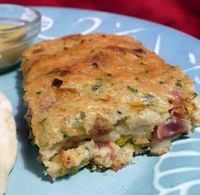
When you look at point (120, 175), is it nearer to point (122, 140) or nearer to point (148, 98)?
point (122, 140)

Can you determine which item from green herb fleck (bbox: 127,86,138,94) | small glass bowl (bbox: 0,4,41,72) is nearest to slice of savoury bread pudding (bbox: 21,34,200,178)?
green herb fleck (bbox: 127,86,138,94)

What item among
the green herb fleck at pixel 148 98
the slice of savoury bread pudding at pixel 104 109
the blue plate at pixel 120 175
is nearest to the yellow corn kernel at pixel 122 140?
the slice of savoury bread pudding at pixel 104 109

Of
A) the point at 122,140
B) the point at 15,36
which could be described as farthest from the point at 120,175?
the point at 15,36

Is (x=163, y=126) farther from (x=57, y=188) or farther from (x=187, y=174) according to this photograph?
(x=57, y=188)

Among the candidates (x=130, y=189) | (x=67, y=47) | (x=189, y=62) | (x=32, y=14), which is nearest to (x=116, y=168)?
(x=130, y=189)

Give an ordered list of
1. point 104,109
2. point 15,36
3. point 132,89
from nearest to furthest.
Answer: point 104,109 < point 132,89 < point 15,36

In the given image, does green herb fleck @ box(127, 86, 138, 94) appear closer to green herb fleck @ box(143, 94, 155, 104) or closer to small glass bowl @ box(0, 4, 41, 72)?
green herb fleck @ box(143, 94, 155, 104)

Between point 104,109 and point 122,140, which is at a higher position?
point 104,109

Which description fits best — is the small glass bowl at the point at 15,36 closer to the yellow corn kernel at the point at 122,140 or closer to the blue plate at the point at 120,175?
the blue plate at the point at 120,175
